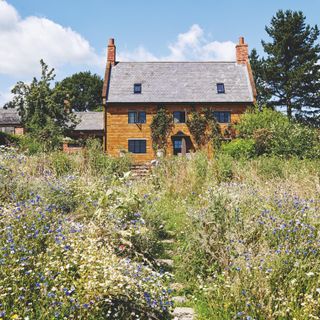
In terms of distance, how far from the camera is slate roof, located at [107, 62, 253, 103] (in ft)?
99.2

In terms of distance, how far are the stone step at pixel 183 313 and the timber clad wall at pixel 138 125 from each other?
25682 mm

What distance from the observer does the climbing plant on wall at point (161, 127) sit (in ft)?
98.5

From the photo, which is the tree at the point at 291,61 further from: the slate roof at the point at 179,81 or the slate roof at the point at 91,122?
the slate roof at the point at 91,122

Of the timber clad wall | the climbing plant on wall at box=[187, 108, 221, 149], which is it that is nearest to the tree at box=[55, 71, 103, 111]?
the timber clad wall

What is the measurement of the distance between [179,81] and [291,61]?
509 inches

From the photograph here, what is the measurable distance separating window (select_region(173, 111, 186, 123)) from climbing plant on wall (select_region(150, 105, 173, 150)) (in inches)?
16.5

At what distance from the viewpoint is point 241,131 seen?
26.7 metres

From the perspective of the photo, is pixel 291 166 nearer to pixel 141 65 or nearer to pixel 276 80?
pixel 141 65

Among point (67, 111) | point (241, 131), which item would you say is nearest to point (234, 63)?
point (241, 131)

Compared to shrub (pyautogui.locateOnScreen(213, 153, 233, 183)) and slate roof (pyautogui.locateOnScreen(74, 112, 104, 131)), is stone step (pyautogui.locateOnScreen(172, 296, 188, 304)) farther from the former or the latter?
slate roof (pyautogui.locateOnScreen(74, 112, 104, 131))

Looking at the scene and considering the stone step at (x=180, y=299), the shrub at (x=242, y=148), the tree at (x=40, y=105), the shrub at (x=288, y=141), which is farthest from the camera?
the tree at (x=40, y=105)

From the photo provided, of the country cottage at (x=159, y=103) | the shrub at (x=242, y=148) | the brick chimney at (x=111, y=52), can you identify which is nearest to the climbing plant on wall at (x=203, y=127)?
the country cottage at (x=159, y=103)

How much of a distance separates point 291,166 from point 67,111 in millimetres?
21529

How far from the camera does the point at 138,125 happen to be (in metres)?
30.2
